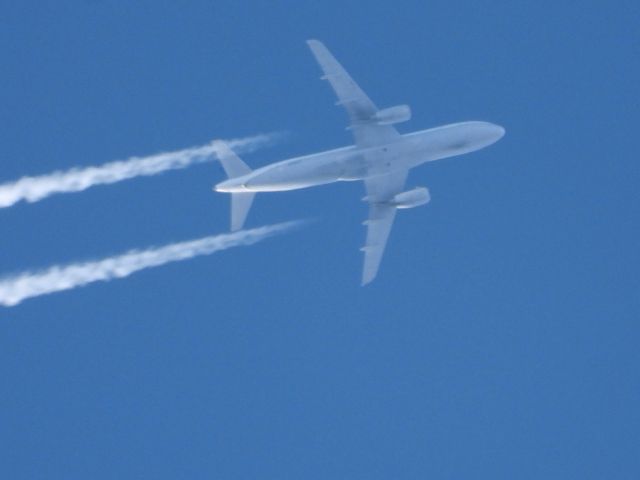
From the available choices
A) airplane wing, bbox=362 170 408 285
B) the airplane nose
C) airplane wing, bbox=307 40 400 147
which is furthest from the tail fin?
the airplane nose

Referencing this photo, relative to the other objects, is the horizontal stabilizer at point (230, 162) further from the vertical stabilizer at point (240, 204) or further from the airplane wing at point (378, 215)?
the airplane wing at point (378, 215)

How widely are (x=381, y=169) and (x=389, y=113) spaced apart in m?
3.42

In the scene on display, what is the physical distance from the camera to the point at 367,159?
7106 centimetres

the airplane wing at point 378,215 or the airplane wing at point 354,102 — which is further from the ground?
the airplane wing at point 354,102

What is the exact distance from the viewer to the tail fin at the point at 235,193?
6988cm

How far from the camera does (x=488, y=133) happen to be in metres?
73.1

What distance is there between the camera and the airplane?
68562 mm

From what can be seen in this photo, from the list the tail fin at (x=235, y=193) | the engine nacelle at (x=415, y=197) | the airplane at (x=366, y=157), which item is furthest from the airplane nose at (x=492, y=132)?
the tail fin at (x=235, y=193)

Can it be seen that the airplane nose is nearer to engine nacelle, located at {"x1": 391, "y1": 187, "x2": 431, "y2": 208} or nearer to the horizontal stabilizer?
engine nacelle, located at {"x1": 391, "y1": 187, "x2": 431, "y2": 208}

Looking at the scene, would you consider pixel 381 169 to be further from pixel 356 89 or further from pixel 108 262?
pixel 108 262

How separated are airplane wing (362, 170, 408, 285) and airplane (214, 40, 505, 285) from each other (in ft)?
0.17

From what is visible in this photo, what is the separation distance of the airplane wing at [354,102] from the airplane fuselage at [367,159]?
50cm

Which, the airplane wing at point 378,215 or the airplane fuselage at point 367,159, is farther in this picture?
the airplane wing at point 378,215

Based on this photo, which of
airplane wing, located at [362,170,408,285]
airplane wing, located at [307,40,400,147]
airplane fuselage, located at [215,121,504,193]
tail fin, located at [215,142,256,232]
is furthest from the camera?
airplane wing, located at [362,170,408,285]
